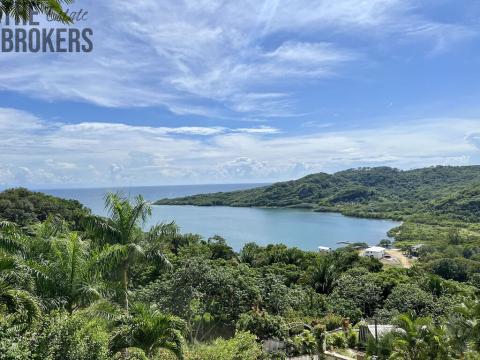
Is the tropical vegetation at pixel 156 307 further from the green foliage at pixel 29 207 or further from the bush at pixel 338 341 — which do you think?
the green foliage at pixel 29 207

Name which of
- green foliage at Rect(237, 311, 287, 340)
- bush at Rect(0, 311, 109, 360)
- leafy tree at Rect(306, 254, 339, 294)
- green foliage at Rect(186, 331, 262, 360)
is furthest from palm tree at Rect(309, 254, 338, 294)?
bush at Rect(0, 311, 109, 360)

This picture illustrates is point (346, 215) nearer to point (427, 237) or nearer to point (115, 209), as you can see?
point (427, 237)

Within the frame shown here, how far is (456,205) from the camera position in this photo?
309 feet

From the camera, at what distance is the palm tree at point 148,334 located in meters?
7.19

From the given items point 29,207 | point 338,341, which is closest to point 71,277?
point 338,341

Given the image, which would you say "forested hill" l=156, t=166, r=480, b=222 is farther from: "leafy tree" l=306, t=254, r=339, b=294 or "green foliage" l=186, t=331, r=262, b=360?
"green foliage" l=186, t=331, r=262, b=360

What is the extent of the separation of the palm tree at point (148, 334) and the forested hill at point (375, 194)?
97545mm

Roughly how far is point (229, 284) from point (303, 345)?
138 inches

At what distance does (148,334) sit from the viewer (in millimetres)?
7293

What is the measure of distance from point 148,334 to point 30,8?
5.64 meters

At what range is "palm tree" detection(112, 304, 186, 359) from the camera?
719 centimetres

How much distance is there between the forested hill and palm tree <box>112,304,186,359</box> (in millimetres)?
97545

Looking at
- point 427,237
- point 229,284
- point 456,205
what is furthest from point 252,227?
point 229,284

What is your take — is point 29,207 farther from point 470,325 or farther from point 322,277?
point 470,325
